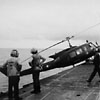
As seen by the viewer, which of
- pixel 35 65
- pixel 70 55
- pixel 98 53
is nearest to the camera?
pixel 35 65

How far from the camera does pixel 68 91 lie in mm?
9289

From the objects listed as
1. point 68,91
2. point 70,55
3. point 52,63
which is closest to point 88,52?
point 70,55

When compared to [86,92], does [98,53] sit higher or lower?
higher

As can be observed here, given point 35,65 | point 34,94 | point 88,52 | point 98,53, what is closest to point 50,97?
point 34,94

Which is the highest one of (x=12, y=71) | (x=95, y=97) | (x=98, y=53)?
(x=98, y=53)

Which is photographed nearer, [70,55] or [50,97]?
[50,97]

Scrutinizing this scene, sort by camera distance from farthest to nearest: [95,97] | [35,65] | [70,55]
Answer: [70,55] < [35,65] < [95,97]

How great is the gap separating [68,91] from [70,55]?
6399 millimetres

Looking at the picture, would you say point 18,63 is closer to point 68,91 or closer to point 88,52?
point 68,91

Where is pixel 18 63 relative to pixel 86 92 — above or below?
above

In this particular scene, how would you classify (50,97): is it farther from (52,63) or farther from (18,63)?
(52,63)

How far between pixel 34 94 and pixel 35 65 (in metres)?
1.26

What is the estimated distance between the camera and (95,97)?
802cm

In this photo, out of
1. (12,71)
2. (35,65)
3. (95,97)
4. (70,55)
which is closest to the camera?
(12,71)
